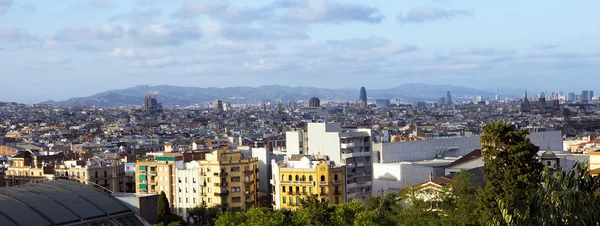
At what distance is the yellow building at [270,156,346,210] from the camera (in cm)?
4841

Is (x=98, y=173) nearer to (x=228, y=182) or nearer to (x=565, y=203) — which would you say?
(x=228, y=182)

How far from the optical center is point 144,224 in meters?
46.7

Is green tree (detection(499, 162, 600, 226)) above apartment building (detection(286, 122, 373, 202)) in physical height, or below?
above

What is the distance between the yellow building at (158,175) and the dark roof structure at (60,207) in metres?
7.58

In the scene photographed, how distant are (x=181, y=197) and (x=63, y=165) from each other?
17038 mm

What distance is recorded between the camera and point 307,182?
48781 millimetres

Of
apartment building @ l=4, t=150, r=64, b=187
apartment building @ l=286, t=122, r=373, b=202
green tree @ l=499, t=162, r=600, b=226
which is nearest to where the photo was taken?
green tree @ l=499, t=162, r=600, b=226

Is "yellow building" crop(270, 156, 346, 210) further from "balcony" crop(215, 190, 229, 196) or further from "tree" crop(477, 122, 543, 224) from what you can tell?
"tree" crop(477, 122, 543, 224)

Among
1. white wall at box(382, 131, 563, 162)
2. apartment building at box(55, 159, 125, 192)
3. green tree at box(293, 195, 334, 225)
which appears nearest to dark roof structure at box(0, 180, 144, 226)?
apartment building at box(55, 159, 125, 192)

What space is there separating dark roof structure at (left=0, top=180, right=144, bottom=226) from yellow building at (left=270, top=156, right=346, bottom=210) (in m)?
7.79

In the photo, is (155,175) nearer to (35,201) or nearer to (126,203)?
(126,203)

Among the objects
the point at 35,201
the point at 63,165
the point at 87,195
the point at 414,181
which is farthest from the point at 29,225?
the point at 63,165

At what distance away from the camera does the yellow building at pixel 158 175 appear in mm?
55969

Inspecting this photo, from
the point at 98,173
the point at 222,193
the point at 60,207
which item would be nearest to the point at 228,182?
the point at 222,193
